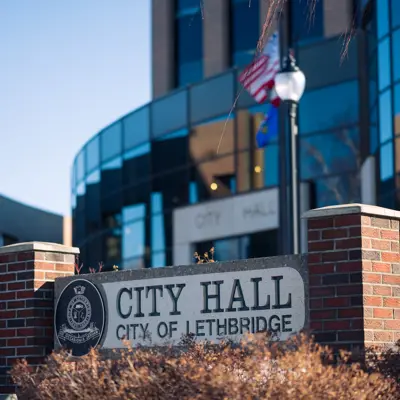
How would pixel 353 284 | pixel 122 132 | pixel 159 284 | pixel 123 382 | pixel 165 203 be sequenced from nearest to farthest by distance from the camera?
pixel 123 382 → pixel 353 284 → pixel 159 284 → pixel 165 203 → pixel 122 132

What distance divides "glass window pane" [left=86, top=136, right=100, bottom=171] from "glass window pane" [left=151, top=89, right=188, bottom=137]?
4301 mm

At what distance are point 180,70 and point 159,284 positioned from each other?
30196 mm

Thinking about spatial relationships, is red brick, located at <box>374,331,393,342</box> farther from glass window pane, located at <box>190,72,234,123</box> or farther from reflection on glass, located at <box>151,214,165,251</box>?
reflection on glass, located at <box>151,214,165,251</box>

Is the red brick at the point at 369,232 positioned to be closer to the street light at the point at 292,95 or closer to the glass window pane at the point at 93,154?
the street light at the point at 292,95

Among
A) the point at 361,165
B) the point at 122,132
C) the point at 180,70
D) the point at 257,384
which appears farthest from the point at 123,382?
the point at 180,70

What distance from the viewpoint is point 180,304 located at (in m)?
9.28

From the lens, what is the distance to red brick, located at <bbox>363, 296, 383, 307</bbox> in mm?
8062

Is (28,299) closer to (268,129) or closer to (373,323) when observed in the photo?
(373,323)

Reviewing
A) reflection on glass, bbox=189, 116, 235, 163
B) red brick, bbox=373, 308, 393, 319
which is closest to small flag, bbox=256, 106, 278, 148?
reflection on glass, bbox=189, 116, 235, 163

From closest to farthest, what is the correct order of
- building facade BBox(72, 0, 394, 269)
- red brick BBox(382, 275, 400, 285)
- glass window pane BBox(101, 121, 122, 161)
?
red brick BBox(382, 275, 400, 285), building facade BBox(72, 0, 394, 269), glass window pane BBox(101, 121, 122, 161)

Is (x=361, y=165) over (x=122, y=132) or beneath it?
beneath

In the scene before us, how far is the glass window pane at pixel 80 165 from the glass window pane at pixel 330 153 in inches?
527

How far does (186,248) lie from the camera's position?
3153 centimetres

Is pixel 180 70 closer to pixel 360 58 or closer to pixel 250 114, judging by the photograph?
pixel 250 114
